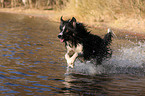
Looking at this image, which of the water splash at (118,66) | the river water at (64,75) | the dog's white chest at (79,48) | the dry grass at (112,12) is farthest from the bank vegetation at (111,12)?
the dog's white chest at (79,48)

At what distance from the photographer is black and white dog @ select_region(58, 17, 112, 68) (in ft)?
25.2

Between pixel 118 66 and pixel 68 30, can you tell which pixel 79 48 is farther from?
pixel 118 66

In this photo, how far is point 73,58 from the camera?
324 inches

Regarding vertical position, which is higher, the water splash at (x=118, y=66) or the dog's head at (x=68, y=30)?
the dog's head at (x=68, y=30)

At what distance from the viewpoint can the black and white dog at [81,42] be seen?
25.2 feet

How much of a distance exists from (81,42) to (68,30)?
698mm

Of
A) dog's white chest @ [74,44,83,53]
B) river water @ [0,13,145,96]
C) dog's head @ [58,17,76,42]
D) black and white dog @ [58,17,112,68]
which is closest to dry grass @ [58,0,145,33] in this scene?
river water @ [0,13,145,96]

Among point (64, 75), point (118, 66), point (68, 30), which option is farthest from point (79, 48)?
point (118, 66)

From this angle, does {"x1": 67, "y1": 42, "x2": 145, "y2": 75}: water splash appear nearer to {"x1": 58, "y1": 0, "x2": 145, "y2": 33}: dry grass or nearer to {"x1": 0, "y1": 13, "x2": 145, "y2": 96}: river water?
{"x1": 0, "y1": 13, "x2": 145, "y2": 96}: river water

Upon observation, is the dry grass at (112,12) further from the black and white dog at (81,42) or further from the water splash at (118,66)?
the black and white dog at (81,42)

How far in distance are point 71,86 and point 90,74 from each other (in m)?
1.65

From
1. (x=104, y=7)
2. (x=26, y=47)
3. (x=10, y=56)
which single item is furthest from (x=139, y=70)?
(x=104, y=7)

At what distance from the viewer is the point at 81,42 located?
319 inches

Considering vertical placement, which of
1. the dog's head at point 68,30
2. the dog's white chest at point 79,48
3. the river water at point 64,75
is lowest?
the river water at point 64,75
